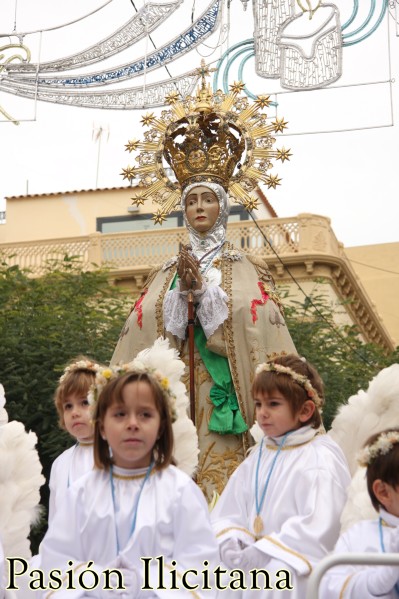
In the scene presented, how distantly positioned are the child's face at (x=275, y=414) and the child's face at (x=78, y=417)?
1.29m

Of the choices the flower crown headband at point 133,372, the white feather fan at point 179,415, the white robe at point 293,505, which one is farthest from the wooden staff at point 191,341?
the flower crown headband at point 133,372

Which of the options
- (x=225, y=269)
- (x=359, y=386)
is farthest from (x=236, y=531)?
(x=359, y=386)

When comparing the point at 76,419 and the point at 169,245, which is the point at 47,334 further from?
the point at 169,245

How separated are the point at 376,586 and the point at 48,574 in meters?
1.48

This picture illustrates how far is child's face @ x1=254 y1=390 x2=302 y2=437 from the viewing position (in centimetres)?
773

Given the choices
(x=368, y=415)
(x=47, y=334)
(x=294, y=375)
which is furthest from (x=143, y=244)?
(x=294, y=375)

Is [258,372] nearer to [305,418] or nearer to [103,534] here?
[305,418]

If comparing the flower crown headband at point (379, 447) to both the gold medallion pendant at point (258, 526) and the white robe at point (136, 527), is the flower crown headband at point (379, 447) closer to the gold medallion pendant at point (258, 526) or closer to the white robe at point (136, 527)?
the white robe at point (136, 527)

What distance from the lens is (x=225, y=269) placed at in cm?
1052

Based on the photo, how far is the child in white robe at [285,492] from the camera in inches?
282

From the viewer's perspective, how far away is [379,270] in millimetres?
38750

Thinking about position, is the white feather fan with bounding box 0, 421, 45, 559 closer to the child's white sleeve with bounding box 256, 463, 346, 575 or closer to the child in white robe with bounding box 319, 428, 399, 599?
the child's white sleeve with bounding box 256, 463, 346, 575

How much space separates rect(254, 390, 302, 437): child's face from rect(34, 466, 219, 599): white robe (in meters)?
1.14

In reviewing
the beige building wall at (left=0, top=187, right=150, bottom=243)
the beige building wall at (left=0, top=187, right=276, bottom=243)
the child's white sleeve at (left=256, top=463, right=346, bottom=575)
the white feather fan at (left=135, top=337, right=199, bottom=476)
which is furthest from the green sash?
the beige building wall at (left=0, top=187, right=150, bottom=243)
